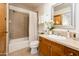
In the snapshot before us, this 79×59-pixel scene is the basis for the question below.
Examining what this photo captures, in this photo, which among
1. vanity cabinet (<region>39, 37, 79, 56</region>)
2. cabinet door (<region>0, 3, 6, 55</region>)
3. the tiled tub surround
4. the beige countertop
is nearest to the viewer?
the beige countertop

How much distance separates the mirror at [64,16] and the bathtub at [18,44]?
535 millimetres

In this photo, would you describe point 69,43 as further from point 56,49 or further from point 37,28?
point 37,28

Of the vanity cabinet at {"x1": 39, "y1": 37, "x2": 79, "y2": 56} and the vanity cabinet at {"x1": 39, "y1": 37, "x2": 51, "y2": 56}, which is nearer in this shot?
the vanity cabinet at {"x1": 39, "y1": 37, "x2": 79, "y2": 56}

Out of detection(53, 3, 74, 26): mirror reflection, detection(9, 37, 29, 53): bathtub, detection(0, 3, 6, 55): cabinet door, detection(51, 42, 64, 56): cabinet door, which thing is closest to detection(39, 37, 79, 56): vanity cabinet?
detection(51, 42, 64, 56): cabinet door

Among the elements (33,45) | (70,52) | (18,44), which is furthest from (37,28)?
(70,52)

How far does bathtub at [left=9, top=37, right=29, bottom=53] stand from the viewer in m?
1.70

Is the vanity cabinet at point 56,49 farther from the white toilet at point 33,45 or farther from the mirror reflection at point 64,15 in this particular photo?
the mirror reflection at point 64,15

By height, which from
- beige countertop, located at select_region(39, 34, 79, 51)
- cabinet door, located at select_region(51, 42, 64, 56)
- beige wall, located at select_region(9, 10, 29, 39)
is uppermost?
beige wall, located at select_region(9, 10, 29, 39)

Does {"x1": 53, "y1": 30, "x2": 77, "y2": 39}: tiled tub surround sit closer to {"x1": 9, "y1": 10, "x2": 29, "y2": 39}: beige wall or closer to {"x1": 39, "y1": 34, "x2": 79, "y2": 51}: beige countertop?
{"x1": 39, "y1": 34, "x2": 79, "y2": 51}: beige countertop

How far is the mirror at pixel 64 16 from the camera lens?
1771 millimetres

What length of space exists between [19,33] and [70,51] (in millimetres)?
775

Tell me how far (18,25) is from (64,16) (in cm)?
72

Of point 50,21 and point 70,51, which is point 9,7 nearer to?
point 50,21

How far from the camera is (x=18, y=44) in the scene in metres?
1.73
